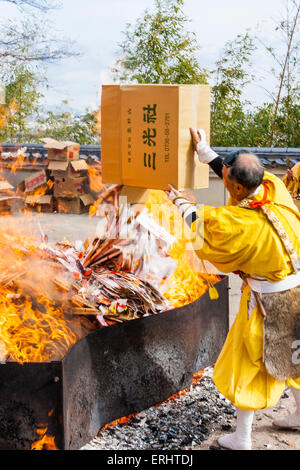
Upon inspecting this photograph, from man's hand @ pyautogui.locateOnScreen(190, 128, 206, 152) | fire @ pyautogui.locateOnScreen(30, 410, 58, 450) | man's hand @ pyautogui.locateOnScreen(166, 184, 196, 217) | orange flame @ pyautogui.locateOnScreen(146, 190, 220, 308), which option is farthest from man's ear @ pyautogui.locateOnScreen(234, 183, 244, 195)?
fire @ pyautogui.locateOnScreen(30, 410, 58, 450)

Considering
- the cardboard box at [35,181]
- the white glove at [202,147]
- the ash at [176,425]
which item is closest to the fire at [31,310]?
the ash at [176,425]

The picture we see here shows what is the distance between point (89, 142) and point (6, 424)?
34.9ft

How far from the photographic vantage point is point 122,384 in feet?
10.8

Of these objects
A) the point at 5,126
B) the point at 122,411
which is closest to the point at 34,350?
the point at 122,411

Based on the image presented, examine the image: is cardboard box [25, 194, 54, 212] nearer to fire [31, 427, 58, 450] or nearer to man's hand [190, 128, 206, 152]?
man's hand [190, 128, 206, 152]

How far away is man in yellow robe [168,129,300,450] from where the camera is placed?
9.23 feet

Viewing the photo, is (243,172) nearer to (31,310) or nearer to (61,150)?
(31,310)

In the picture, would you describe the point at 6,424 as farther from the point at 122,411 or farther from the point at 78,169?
the point at 78,169

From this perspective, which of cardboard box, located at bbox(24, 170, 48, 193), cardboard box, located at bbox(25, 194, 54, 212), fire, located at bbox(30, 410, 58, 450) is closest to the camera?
fire, located at bbox(30, 410, 58, 450)

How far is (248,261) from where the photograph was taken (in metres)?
2.87

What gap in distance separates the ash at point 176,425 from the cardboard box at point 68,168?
285 inches

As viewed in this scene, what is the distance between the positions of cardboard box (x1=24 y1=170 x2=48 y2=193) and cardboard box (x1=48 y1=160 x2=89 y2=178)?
0.41 meters

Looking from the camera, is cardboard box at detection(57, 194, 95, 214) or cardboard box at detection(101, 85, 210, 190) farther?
cardboard box at detection(57, 194, 95, 214)

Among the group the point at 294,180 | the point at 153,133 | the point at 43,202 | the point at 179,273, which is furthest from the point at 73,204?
the point at 153,133
